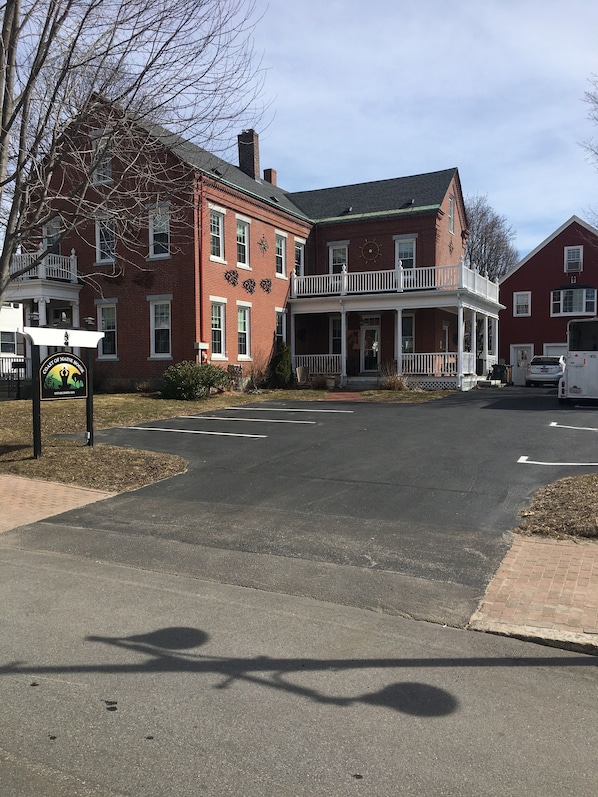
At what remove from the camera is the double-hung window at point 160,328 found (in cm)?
2395

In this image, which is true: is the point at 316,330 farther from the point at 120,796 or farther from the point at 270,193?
the point at 120,796

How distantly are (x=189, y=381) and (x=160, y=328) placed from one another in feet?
13.9

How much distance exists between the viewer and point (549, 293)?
39031mm

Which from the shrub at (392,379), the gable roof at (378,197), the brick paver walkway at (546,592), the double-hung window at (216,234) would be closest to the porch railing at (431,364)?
the shrub at (392,379)

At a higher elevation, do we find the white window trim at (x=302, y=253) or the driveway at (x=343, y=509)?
the white window trim at (x=302, y=253)

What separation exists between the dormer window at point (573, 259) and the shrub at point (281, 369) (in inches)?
852

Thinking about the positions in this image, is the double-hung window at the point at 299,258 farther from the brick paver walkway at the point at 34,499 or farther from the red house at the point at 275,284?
the brick paver walkway at the point at 34,499

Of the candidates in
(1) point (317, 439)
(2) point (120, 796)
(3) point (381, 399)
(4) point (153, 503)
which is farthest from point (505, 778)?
(3) point (381, 399)

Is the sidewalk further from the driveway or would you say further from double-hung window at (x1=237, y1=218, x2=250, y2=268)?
double-hung window at (x1=237, y1=218, x2=250, y2=268)

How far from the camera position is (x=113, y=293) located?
81.8 ft

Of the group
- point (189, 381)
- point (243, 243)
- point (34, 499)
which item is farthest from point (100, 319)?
point (34, 499)

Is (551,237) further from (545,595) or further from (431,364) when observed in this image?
(545,595)

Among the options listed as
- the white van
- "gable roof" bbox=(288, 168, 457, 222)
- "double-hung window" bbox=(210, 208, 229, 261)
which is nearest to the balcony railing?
"double-hung window" bbox=(210, 208, 229, 261)

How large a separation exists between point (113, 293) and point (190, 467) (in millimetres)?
16308
